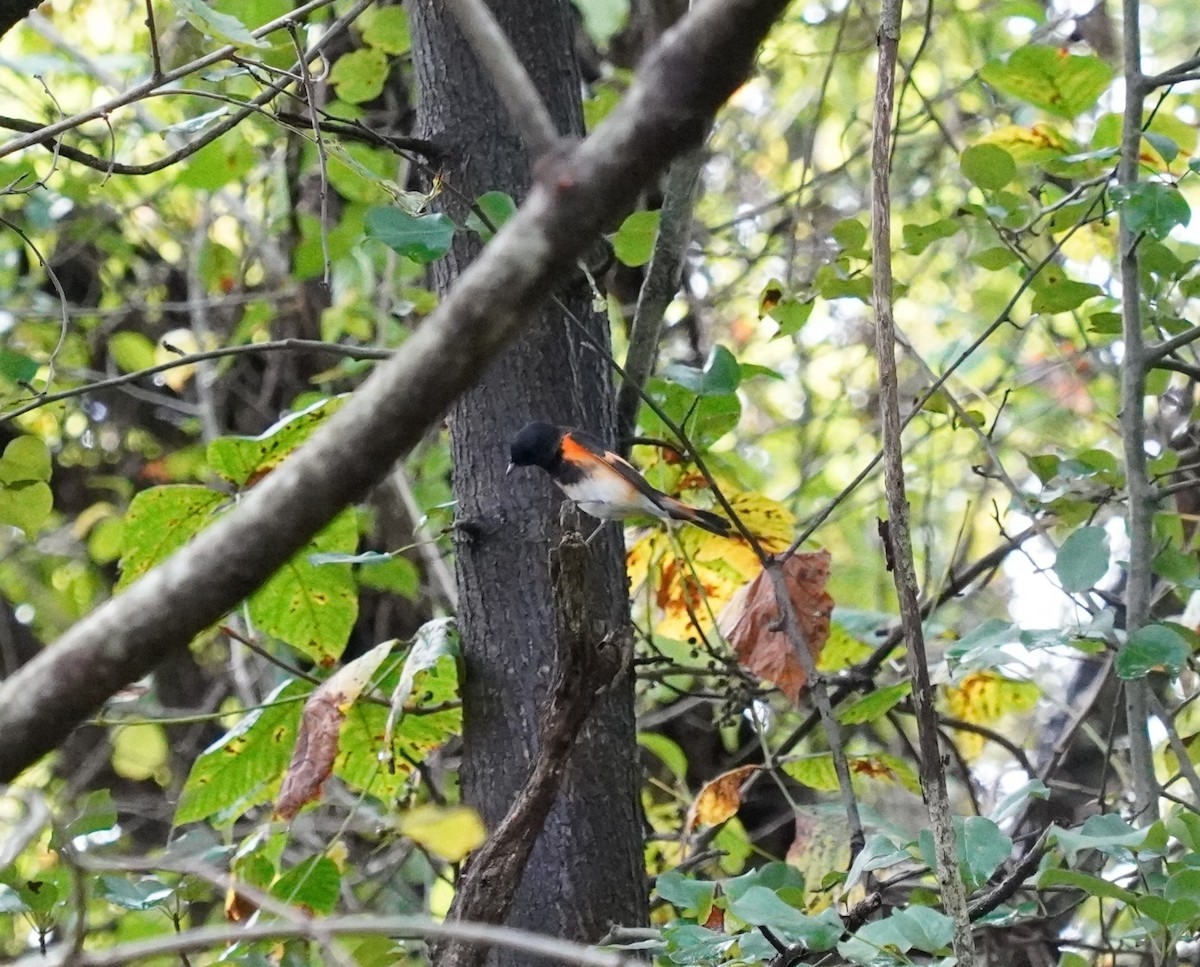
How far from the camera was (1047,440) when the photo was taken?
393 centimetres

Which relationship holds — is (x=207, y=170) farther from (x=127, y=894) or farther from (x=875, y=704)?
(x=875, y=704)

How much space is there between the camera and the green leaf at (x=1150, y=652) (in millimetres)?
1690

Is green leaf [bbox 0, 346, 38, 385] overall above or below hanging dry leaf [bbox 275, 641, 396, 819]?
above

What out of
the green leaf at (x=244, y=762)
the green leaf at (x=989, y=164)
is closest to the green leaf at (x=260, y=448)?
the green leaf at (x=244, y=762)

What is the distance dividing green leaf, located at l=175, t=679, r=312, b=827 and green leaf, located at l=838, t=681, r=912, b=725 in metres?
0.91

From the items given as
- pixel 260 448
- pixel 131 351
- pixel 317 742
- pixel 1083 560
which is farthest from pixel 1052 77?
pixel 131 351

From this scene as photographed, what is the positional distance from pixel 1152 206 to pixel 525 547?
40.4 inches

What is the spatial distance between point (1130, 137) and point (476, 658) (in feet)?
4.14

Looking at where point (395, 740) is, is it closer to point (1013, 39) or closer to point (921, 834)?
point (921, 834)

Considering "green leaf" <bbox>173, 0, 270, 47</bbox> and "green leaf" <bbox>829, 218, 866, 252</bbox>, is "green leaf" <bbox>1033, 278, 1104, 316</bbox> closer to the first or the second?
"green leaf" <bbox>829, 218, 866, 252</bbox>

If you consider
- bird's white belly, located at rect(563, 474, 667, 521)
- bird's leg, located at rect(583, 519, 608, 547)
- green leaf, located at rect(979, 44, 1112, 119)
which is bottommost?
bird's leg, located at rect(583, 519, 608, 547)

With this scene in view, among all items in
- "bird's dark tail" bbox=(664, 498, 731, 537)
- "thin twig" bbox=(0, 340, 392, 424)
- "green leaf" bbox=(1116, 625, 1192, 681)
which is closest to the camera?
"green leaf" bbox=(1116, 625, 1192, 681)

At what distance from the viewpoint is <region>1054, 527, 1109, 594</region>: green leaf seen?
1.77m

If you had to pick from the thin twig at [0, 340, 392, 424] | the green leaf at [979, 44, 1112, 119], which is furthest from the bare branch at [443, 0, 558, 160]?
the green leaf at [979, 44, 1112, 119]
